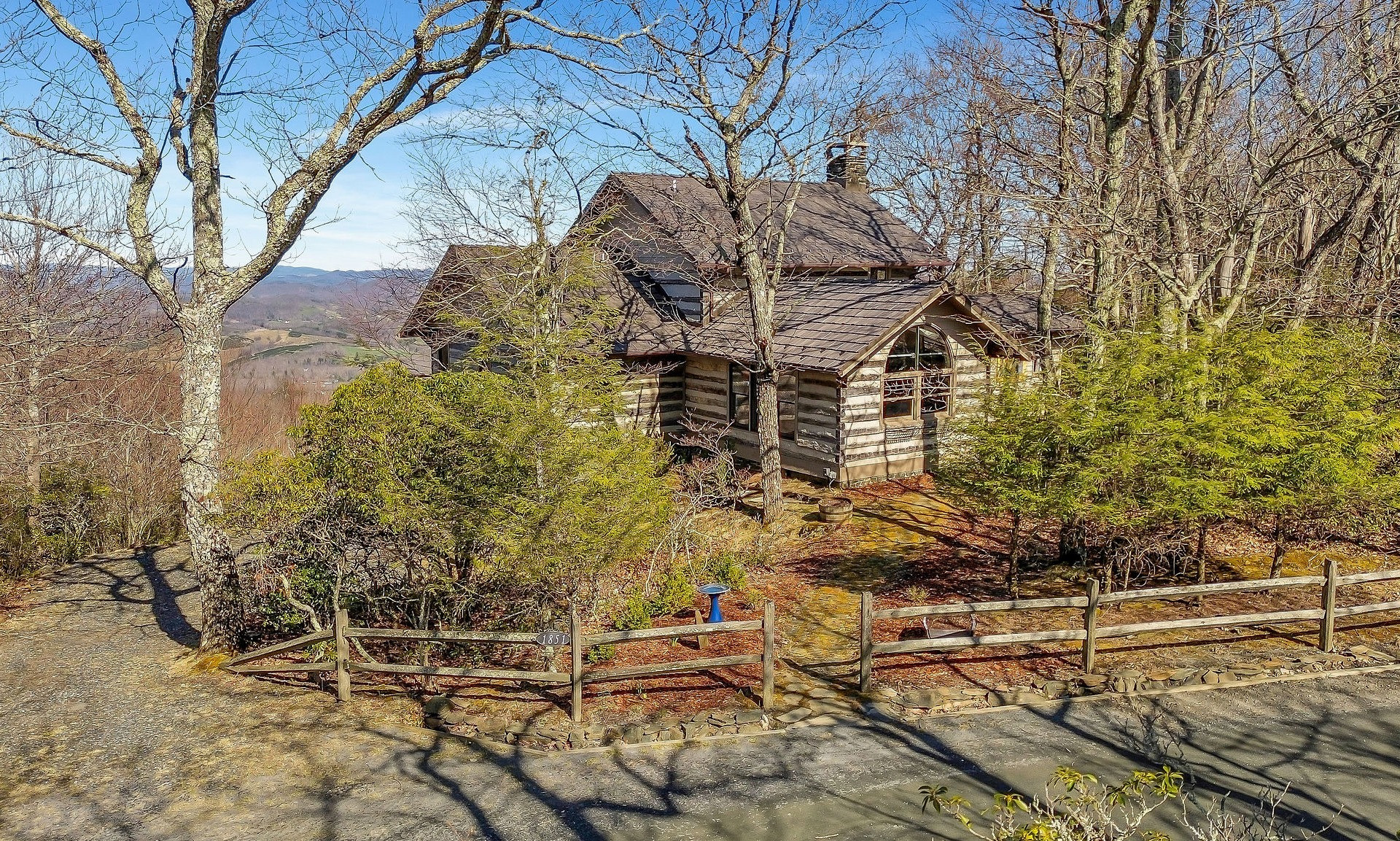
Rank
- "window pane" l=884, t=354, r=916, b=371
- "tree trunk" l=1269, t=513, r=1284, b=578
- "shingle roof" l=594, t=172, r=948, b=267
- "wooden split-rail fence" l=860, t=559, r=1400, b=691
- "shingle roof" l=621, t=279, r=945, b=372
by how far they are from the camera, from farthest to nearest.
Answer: "shingle roof" l=594, t=172, r=948, b=267 < "window pane" l=884, t=354, r=916, b=371 < "shingle roof" l=621, t=279, r=945, b=372 < "tree trunk" l=1269, t=513, r=1284, b=578 < "wooden split-rail fence" l=860, t=559, r=1400, b=691

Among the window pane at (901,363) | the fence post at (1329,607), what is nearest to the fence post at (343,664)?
the fence post at (1329,607)

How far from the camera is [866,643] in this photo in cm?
979

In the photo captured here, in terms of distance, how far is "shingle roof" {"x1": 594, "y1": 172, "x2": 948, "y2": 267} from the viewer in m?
22.9

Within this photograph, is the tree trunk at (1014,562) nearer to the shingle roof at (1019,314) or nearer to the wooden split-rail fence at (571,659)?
the wooden split-rail fence at (571,659)

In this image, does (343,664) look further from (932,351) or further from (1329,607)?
(932,351)

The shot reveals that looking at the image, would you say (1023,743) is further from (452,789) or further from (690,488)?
(690,488)

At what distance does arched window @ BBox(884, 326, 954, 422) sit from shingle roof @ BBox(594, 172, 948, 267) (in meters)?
4.48

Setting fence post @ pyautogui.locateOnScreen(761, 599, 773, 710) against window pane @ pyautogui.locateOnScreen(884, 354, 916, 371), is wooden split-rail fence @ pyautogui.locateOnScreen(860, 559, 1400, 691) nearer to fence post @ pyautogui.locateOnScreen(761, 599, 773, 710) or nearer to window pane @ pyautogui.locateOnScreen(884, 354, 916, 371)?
fence post @ pyautogui.locateOnScreen(761, 599, 773, 710)

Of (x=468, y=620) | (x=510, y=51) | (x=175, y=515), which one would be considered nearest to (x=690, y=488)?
(x=468, y=620)

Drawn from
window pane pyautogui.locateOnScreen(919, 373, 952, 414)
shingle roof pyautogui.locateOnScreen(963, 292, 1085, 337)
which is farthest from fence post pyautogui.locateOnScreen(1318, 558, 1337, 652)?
shingle roof pyautogui.locateOnScreen(963, 292, 1085, 337)

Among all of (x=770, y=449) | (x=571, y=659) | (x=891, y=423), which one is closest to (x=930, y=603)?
(x=770, y=449)

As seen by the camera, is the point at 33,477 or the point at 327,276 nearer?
the point at 33,477

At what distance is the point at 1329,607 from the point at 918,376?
411 inches

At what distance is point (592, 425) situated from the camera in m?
10.9
